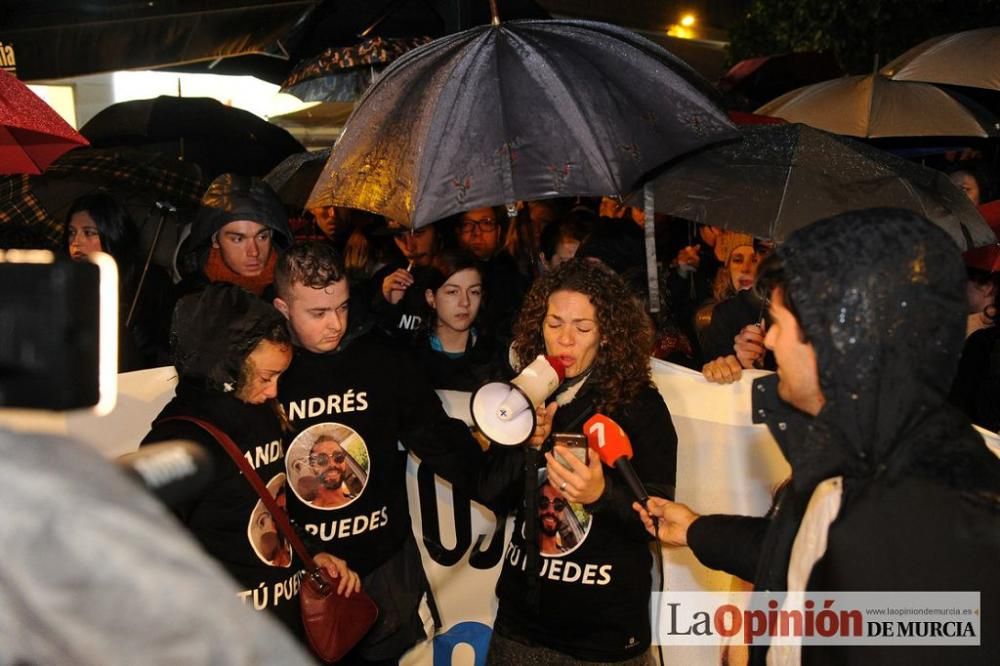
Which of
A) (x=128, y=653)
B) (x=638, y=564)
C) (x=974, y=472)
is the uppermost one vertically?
(x=128, y=653)

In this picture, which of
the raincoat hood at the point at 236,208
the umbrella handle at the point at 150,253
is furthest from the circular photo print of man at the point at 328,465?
the raincoat hood at the point at 236,208

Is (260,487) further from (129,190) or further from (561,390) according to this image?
(129,190)

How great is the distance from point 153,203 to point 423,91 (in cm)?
345

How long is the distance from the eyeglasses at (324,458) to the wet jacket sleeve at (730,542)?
163 centimetres

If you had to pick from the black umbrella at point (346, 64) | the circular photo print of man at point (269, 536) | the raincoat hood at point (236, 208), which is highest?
the black umbrella at point (346, 64)

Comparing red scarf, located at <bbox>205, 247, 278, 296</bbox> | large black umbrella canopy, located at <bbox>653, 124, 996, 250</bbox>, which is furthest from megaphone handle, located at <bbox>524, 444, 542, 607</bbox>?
red scarf, located at <bbox>205, 247, 278, 296</bbox>

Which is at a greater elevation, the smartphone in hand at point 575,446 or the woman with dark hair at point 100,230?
the woman with dark hair at point 100,230

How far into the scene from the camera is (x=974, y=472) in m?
2.03

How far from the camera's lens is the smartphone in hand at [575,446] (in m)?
3.23

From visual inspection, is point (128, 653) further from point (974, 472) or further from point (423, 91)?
point (423, 91)

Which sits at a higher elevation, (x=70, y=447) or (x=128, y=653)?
(x=70, y=447)

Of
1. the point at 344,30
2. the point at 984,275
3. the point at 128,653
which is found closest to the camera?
the point at 128,653

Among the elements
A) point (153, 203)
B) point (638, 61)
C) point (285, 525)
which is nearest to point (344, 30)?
point (153, 203)

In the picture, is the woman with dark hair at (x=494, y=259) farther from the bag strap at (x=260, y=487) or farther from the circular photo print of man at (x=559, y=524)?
the bag strap at (x=260, y=487)
